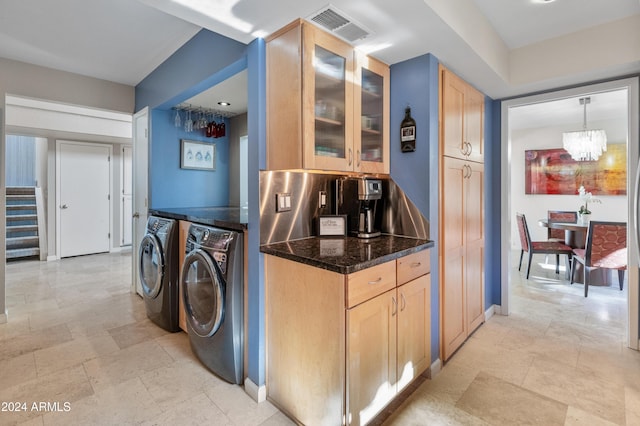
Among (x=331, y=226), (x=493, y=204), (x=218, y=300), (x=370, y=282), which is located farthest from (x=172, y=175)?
(x=493, y=204)

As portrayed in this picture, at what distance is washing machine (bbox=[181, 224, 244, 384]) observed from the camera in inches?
78.4

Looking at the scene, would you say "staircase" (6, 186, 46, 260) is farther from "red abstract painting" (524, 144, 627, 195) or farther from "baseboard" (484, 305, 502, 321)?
"red abstract painting" (524, 144, 627, 195)

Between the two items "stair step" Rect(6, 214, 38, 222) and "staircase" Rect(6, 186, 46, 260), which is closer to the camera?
"staircase" Rect(6, 186, 46, 260)

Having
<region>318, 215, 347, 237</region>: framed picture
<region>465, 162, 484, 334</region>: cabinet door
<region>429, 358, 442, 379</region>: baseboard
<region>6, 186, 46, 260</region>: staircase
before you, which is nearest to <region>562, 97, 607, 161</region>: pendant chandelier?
<region>465, 162, 484, 334</region>: cabinet door

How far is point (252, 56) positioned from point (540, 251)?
4.46 m

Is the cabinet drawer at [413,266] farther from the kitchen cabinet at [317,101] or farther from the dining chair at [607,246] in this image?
the dining chair at [607,246]

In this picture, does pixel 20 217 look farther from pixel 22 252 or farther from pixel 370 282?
pixel 370 282

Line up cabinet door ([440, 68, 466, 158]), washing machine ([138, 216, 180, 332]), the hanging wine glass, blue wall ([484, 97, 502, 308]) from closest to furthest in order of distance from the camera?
cabinet door ([440, 68, 466, 158]) → washing machine ([138, 216, 180, 332]) → blue wall ([484, 97, 502, 308]) → the hanging wine glass

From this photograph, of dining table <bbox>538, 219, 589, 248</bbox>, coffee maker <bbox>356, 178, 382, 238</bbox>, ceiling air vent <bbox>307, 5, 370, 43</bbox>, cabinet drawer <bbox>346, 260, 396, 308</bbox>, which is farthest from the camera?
dining table <bbox>538, 219, 589, 248</bbox>

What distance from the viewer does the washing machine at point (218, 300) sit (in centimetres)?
199

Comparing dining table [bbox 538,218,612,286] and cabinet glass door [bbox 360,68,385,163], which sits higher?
cabinet glass door [bbox 360,68,385,163]

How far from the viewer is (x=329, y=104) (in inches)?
73.4

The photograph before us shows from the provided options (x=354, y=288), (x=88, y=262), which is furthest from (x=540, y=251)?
(x=88, y=262)

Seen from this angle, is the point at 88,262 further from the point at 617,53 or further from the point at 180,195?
the point at 617,53
